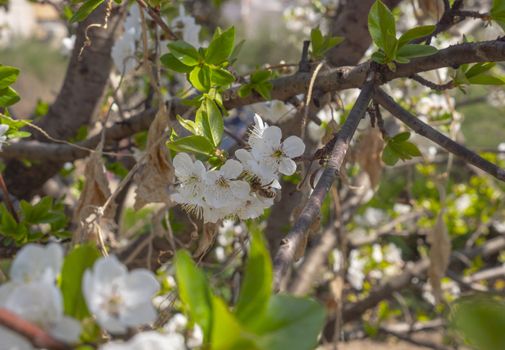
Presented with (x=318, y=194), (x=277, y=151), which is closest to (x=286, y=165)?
(x=277, y=151)

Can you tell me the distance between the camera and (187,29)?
3.29ft

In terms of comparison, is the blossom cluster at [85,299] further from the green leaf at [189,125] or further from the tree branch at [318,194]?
the green leaf at [189,125]

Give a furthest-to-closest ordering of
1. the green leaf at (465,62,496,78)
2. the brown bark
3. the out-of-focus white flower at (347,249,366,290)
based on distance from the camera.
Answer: the out-of-focus white flower at (347,249,366,290)
the brown bark
the green leaf at (465,62,496,78)

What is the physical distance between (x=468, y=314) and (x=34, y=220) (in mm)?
790

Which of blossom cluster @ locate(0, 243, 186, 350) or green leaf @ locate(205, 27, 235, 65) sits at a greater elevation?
green leaf @ locate(205, 27, 235, 65)

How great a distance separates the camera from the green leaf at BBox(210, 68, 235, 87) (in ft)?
2.47

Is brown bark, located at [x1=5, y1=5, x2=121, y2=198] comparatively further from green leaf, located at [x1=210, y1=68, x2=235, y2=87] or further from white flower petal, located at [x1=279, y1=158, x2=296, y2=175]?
white flower petal, located at [x1=279, y1=158, x2=296, y2=175]

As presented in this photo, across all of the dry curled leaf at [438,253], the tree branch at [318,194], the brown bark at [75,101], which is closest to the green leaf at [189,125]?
the tree branch at [318,194]

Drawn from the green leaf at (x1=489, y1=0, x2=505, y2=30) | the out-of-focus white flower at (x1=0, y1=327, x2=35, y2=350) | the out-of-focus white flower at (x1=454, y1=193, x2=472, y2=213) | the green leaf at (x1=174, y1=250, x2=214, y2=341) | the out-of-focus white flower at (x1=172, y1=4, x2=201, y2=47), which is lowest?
the out-of-focus white flower at (x1=0, y1=327, x2=35, y2=350)

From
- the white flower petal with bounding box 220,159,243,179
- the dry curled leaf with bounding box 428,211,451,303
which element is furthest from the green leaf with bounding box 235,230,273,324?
the dry curled leaf with bounding box 428,211,451,303

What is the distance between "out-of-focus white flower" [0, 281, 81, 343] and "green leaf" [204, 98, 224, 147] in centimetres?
33

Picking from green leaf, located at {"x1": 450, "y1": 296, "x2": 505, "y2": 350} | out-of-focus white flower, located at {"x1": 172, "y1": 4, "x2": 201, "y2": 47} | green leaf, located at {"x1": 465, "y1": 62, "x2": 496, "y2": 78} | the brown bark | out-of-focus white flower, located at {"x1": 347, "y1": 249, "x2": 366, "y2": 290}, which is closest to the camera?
green leaf, located at {"x1": 450, "y1": 296, "x2": 505, "y2": 350}

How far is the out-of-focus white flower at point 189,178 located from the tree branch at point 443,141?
0.22 meters

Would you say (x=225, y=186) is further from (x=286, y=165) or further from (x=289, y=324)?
(x=289, y=324)
